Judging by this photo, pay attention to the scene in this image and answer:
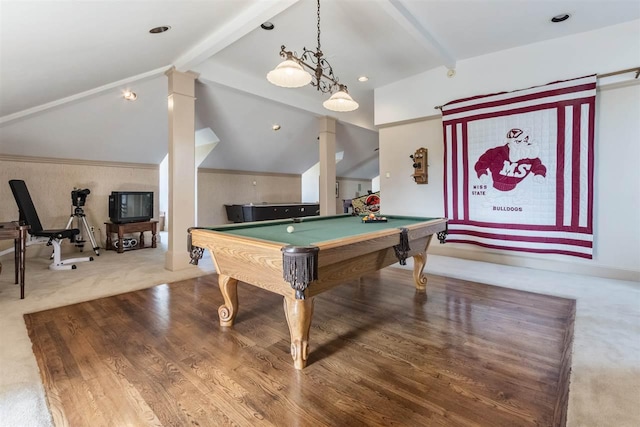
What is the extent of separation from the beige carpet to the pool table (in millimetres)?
1140

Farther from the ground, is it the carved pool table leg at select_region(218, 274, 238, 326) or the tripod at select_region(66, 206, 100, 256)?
the tripod at select_region(66, 206, 100, 256)

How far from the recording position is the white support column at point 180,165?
13.4 ft

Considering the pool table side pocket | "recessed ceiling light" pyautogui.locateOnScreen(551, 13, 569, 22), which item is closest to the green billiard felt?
the pool table side pocket

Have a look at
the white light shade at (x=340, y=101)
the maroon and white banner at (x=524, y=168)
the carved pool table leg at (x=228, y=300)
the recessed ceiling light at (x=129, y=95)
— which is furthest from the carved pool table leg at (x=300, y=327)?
the recessed ceiling light at (x=129, y=95)

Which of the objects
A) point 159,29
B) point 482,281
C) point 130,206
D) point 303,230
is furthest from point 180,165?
point 482,281

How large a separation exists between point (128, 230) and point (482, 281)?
5593mm

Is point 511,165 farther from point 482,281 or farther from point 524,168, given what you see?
point 482,281

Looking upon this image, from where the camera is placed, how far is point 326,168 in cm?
656

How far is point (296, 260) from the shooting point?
1573 millimetres

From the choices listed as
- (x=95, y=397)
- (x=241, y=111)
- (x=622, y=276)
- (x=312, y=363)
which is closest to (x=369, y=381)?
(x=312, y=363)

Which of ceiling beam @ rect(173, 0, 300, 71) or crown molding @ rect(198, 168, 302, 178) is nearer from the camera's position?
ceiling beam @ rect(173, 0, 300, 71)

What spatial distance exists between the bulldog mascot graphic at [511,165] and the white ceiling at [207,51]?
133 cm

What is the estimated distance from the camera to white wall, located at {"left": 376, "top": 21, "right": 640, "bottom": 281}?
353 centimetres

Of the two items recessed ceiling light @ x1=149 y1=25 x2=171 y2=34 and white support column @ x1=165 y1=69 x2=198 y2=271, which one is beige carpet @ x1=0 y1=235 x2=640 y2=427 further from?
recessed ceiling light @ x1=149 y1=25 x2=171 y2=34
